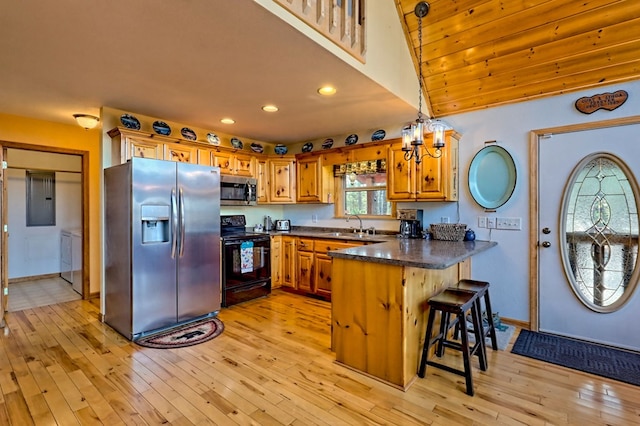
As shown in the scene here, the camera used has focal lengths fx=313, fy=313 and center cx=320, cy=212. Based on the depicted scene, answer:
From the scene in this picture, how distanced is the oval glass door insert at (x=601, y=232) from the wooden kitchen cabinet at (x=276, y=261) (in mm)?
3471

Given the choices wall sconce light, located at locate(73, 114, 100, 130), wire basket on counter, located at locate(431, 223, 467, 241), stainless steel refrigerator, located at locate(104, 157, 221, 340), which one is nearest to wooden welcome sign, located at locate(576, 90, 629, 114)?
wire basket on counter, located at locate(431, 223, 467, 241)

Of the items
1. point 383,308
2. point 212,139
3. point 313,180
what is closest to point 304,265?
point 313,180

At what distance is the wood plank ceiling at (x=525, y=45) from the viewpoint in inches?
99.7

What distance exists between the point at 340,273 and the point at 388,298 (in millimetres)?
456

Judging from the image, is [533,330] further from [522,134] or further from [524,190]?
[522,134]

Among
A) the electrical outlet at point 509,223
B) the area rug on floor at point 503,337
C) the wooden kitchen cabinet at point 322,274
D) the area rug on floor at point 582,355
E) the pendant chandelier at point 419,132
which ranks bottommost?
the area rug on floor at point 582,355

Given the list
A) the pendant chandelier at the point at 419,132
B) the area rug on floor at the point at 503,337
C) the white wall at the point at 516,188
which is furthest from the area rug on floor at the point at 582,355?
the pendant chandelier at the point at 419,132

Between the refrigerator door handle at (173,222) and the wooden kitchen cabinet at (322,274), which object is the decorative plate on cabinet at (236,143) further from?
the wooden kitchen cabinet at (322,274)

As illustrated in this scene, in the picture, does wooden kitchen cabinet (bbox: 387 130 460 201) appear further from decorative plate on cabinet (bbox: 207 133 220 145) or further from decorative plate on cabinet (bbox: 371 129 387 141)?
decorative plate on cabinet (bbox: 207 133 220 145)

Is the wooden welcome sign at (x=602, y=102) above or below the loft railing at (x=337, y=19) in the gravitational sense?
below

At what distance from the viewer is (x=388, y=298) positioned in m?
2.27

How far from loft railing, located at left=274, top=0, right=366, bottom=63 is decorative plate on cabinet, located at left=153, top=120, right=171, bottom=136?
8.49 feet

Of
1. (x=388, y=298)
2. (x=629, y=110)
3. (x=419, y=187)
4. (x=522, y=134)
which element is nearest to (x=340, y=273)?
(x=388, y=298)

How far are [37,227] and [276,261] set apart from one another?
4.44m
